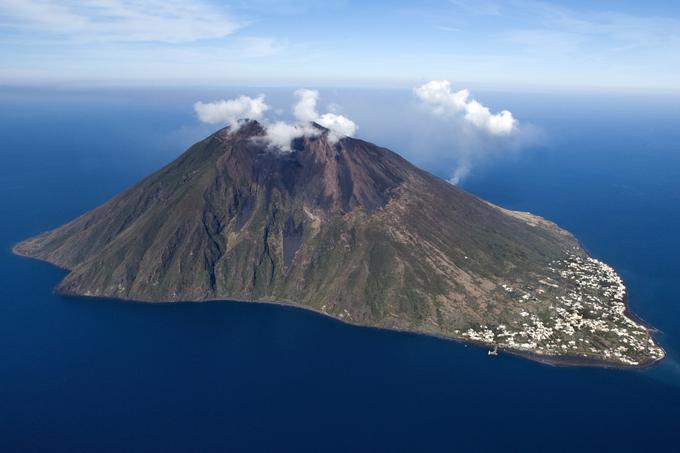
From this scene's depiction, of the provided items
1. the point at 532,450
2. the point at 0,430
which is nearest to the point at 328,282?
the point at 532,450

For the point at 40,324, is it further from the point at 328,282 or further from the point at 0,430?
the point at 328,282

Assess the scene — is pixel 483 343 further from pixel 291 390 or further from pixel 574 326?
pixel 291 390

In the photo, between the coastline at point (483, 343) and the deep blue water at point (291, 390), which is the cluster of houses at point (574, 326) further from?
the deep blue water at point (291, 390)

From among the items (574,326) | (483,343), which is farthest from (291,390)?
(574,326)

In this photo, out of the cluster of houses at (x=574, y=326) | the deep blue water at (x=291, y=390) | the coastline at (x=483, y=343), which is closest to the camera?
the deep blue water at (x=291, y=390)

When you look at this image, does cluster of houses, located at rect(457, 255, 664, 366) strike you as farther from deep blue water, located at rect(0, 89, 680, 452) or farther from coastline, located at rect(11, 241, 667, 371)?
deep blue water, located at rect(0, 89, 680, 452)

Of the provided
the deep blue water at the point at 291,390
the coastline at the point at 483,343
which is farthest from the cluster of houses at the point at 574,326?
the deep blue water at the point at 291,390

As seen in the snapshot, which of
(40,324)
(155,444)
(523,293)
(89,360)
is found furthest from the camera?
(523,293)

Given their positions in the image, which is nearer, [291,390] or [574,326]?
[291,390]

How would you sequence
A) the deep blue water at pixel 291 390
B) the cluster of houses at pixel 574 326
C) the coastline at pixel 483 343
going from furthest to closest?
the cluster of houses at pixel 574 326, the coastline at pixel 483 343, the deep blue water at pixel 291 390

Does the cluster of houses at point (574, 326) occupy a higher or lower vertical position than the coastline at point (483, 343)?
higher

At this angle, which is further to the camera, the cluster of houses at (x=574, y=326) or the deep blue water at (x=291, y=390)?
the cluster of houses at (x=574, y=326)
